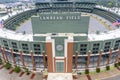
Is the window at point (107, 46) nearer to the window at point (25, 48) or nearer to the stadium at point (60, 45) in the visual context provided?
the stadium at point (60, 45)

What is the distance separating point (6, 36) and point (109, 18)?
99.1 meters

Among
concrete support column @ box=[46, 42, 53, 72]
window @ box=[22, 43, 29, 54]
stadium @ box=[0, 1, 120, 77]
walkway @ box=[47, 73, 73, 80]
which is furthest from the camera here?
window @ box=[22, 43, 29, 54]

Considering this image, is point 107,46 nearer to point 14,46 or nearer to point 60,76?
point 60,76

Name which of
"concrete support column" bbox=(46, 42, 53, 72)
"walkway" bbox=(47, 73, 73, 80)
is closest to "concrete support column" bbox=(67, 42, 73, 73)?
"walkway" bbox=(47, 73, 73, 80)

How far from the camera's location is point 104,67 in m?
62.0

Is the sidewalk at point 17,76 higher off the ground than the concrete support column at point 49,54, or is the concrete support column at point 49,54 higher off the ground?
the concrete support column at point 49,54

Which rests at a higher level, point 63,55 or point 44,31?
point 44,31

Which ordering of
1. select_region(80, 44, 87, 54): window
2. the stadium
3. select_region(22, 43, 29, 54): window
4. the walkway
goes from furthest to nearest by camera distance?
select_region(22, 43, 29, 54): window → select_region(80, 44, 87, 54): window → the walkway → the stadium

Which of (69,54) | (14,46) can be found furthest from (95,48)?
(14,46)

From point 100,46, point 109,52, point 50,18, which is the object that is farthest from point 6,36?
point 109,52

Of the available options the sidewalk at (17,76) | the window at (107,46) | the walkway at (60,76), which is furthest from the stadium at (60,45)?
the sidewalk at (17,76)

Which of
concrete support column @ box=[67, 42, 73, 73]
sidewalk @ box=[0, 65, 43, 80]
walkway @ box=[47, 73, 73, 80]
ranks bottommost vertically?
sidewalk @ box=[0, 65, 43, 80]

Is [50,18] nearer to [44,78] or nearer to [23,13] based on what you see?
[44,78]

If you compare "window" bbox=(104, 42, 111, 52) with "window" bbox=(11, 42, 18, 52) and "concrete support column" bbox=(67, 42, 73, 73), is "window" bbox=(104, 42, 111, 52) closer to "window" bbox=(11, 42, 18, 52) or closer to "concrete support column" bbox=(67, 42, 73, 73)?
"concrete support column" bbox=(67, 42, 73, 73)
